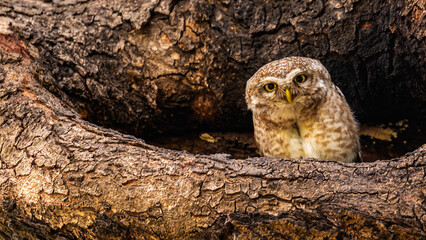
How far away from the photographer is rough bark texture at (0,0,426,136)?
2733 millimetres

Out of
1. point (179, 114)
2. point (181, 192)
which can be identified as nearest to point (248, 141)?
point (179, 114)

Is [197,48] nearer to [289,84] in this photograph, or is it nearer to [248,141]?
[289,84]

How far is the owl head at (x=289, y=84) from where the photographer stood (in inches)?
94.1

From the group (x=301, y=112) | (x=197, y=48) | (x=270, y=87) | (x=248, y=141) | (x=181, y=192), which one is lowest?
(x=248, y=141)

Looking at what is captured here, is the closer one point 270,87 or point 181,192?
point 181,192

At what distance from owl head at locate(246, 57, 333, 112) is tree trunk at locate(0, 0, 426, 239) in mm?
413

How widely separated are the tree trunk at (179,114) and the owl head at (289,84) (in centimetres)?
41

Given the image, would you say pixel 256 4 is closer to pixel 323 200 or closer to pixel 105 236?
pixel 323 200

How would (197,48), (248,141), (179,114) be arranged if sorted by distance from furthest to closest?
1. (248,141)
2. (179,114)
3. (197,48)

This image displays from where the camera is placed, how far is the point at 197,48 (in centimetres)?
287

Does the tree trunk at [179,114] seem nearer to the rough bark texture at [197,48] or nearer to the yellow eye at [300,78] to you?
the rough bark texture at [197,48]

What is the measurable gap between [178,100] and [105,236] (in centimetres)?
136

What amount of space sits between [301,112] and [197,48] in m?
0.84

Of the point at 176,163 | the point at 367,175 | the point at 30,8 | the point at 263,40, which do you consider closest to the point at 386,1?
the point at 263,40
